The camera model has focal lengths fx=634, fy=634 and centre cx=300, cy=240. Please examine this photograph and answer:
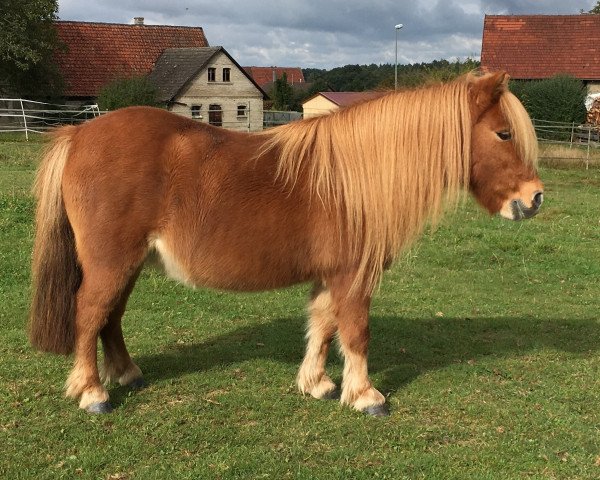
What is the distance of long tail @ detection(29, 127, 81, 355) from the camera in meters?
4.23

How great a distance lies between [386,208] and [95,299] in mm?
2013

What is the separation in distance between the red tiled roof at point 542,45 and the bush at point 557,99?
4.95 metres

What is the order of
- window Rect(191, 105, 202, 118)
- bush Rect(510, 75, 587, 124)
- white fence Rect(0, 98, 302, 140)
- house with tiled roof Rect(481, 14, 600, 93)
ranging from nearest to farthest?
1. white fence Rect(0, 98, 302, 140)
2. bush Rect(510, 75, 587, 124)
3. house with tiled roof Rect(481, 14, 600, 93)
4. window Rect(191, 105, 202, 118)

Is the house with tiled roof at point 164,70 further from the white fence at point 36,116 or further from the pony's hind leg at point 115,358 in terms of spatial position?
Answer: the pony's hind leg at point 115,358

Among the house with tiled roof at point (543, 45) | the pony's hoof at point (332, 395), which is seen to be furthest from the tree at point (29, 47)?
the pony's hoof at point (332, 395)

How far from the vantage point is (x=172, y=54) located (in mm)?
38250

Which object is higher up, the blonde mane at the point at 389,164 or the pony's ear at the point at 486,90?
the pony's ear at the point at 486,90

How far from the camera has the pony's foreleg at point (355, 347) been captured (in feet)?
14.4

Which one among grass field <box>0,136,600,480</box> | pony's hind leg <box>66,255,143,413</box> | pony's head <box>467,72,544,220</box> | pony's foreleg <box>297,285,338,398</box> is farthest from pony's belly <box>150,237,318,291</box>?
pony's head <box>467,72,544,220</box>

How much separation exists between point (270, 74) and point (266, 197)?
283 feet

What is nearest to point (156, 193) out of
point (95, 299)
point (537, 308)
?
point (95, 299)

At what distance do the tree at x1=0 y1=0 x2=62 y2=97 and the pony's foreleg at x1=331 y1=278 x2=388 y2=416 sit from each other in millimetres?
28760

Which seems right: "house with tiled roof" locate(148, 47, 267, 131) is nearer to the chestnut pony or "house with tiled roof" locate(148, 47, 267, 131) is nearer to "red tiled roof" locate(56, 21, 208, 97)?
"red tiled roof" locate(56, 21, 208, 97)

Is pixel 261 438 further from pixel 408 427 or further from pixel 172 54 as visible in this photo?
pixel 172 54
